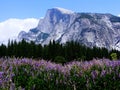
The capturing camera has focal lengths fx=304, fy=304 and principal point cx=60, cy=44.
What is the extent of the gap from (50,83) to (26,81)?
3.01 ft

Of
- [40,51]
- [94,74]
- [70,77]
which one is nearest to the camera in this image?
[94,74]

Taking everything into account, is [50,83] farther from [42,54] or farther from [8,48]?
[8,48]

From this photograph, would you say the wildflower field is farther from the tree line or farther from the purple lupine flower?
the tree line

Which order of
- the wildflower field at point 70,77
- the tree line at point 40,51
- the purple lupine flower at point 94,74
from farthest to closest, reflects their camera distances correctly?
1. the tree line at point 40,51
2. the purple lupine flower at point 94,74
3. the wildflower field at point 70,77

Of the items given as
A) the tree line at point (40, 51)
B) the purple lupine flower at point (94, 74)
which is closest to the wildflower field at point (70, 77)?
the purple lupine flower at point (94, 74)

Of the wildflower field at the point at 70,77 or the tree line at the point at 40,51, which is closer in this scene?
the wildflower field at the point at 70,77

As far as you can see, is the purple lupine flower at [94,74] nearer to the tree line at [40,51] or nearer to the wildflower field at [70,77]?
the wildflower field at [70,77]

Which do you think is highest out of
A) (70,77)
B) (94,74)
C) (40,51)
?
(94,74)

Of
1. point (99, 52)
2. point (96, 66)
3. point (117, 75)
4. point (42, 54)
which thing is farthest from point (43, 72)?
point (99, 52)

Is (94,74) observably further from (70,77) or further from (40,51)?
(40,51)

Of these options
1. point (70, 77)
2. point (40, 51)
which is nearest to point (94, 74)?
point (70, 77)

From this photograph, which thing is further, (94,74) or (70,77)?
(70,77)

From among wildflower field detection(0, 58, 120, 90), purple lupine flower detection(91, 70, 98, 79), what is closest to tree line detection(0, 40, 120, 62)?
wildflower field detection(0, 58, 120, 90)

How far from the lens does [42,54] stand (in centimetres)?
12250
